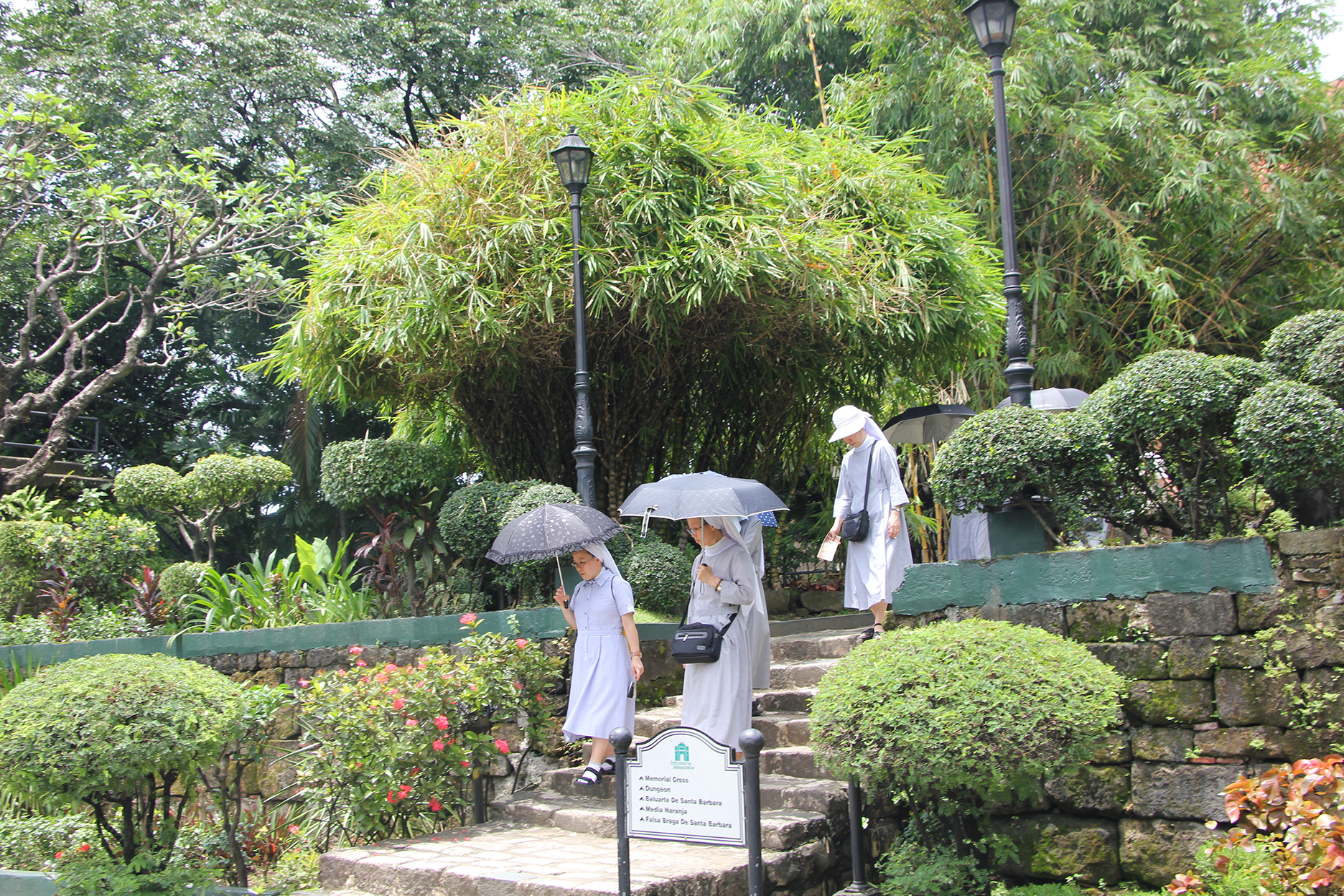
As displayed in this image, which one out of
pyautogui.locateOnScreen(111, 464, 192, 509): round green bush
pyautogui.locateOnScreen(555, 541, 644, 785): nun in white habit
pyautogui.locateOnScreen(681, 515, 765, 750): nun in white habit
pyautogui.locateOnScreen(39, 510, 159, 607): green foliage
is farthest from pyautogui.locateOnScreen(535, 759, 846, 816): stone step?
pyautogui.locateOnScreen(39, 510, 159, 607): green foliage

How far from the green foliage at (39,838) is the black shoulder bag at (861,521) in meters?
5.08

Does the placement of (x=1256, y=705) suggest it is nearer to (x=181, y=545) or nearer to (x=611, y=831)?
(x=611, y=831)

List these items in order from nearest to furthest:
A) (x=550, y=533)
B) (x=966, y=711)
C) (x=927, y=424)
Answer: (x=966, y=711) < (x=550, y=533) < (x=927, y=424)

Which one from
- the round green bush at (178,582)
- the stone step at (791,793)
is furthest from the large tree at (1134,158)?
the round green bush at (178,582)

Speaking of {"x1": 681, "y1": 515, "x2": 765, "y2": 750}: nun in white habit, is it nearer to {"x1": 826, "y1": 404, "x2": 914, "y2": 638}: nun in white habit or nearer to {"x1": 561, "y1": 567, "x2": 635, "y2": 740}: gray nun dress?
{"x1": 561, "y1": 567, "x2": 635, "y2": 740}: gray nun dress

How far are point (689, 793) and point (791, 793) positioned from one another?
4.72ft

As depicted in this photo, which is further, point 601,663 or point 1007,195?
point 1007,195

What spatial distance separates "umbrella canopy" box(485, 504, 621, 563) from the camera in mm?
6082

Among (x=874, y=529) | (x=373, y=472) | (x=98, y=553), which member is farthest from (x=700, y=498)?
(x=98, y=553)

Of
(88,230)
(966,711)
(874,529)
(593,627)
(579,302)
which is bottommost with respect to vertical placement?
(966,711)

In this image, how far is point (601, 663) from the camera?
6223 millimetres

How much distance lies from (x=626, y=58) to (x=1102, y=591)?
13615mm

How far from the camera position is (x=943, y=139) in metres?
11.3

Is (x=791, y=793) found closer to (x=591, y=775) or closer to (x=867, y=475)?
(x=591, y=775)
